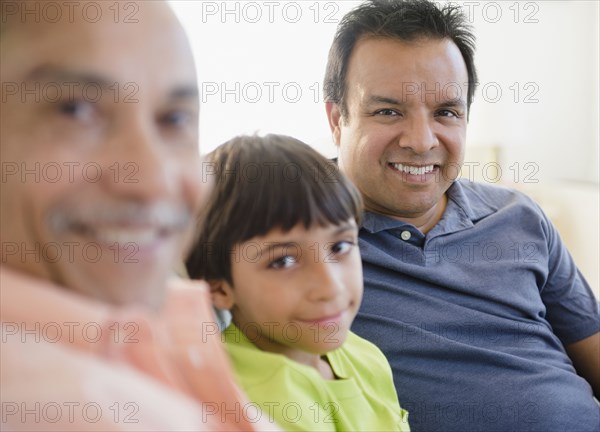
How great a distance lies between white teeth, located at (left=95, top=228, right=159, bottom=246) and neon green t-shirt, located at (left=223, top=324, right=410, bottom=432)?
11.4 inches

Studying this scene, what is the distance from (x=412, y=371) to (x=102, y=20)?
0.74 meters

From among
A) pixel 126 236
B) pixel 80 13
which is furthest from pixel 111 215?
pixel 80 13

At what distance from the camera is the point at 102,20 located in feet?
1.28

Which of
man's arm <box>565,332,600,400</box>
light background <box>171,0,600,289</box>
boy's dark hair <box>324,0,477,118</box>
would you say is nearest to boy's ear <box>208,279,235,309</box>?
boy's dark hair <box>324,0,477,118</box>

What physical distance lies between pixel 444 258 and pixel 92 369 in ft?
2.79

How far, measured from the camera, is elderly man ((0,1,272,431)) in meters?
0.37

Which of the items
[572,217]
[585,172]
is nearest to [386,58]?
[572,217]

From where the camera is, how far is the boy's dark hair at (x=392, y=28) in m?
1.13

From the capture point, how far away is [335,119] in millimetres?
1255

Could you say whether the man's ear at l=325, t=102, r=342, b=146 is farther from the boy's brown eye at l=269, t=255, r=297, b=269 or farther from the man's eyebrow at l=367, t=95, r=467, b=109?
the boy's brown eye at l=269, t=255, r=297, b=269

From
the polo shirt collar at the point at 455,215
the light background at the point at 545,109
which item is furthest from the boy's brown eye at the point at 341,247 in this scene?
the light background at the point at 545,109

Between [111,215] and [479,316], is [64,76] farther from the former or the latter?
[479,316]

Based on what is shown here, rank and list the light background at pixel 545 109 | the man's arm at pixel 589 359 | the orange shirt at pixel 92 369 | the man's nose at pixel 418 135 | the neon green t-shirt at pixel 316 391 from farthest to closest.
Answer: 1. the light background at pixel 545 109
2. the man's arm at pixel 589 359
3. the man's nose at pixel 418 135
4. the neon green t-shirt at pixel 316 391
5. the orange shirt at pixel 92 369

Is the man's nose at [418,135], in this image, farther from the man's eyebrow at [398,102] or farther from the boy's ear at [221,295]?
the boy's ear at [221,295]
